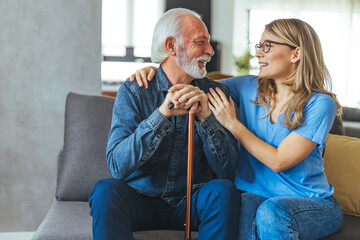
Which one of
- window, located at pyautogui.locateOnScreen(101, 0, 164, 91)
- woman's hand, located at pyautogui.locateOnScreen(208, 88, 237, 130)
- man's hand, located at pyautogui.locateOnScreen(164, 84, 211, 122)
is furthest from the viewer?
window, located at pyautogui.locateOnScreen(101, 0, 164, 91)

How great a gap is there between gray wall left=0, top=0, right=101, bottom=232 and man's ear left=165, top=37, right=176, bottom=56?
0.79 meters

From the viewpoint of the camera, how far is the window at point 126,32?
272 inches

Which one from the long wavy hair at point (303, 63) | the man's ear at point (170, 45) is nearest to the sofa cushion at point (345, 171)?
the long wavy hair at point (303, 63)

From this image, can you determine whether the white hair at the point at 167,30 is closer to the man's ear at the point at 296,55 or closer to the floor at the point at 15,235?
the man's ear at the point at 296,55

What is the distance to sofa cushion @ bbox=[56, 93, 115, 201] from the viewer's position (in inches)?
79.7

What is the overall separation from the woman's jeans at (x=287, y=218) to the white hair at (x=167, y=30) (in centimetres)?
68

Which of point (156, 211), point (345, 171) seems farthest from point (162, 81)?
point (345, 171)

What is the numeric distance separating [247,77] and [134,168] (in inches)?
28.0

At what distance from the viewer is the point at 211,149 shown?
1685 millimetres

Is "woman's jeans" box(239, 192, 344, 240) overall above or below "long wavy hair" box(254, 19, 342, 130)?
below

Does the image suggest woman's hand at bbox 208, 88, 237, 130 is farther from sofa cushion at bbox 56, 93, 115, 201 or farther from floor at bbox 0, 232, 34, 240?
floor at bbox 0, 232, 34, 240

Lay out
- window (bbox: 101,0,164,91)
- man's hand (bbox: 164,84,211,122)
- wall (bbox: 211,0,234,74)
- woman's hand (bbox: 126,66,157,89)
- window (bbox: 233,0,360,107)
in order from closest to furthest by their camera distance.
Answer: man's hand (bbox: 164,84,211,122) → woman's hand (bbox: 126,66,157,89) → window (bbox: 101,0,164,91) → wall (bbox: 211,0,234,74) → window (bbox: 233,0,360,107)

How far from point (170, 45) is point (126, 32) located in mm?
5573

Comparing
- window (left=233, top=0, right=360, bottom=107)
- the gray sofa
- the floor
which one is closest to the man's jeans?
the gray sofa
